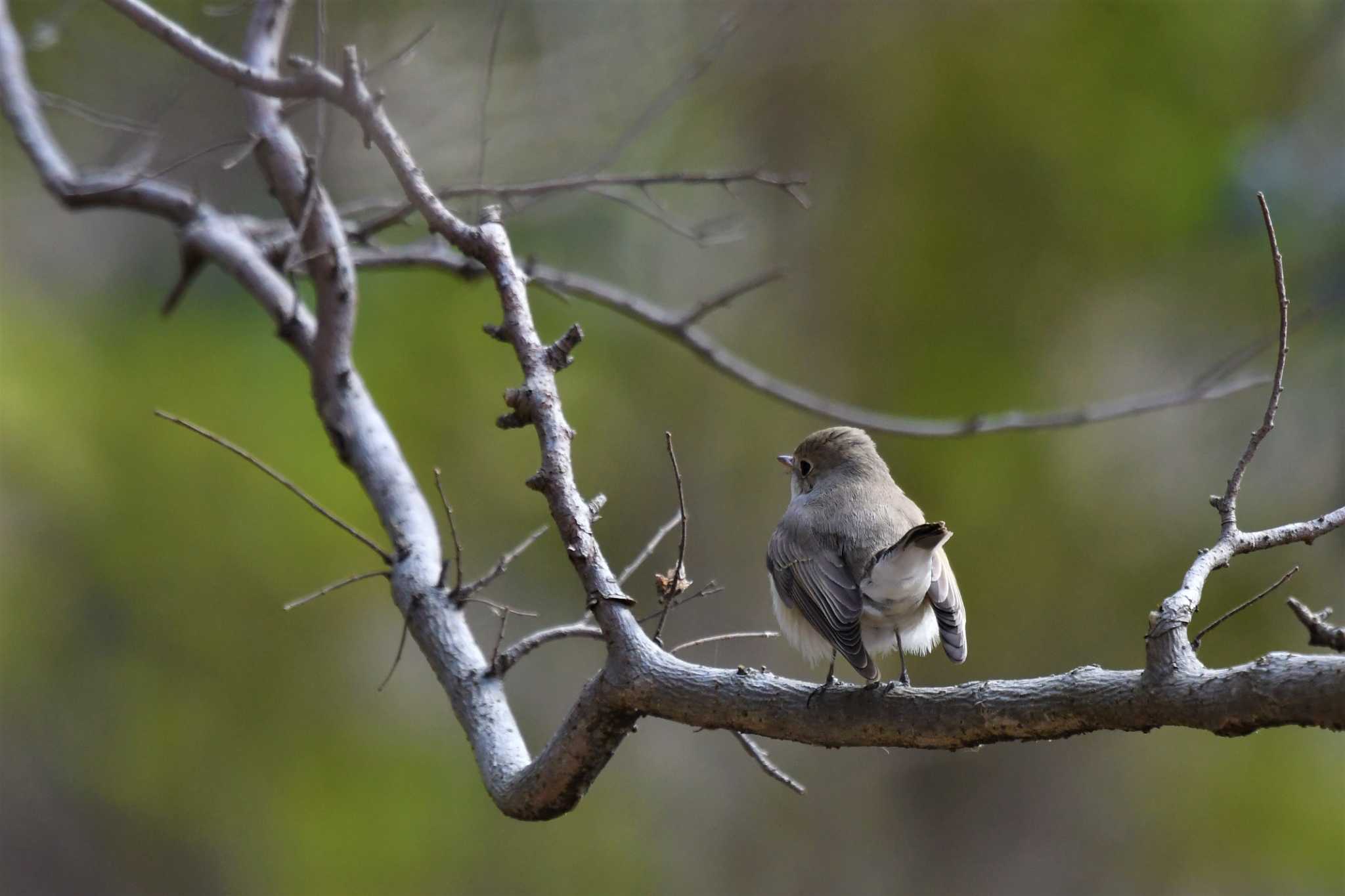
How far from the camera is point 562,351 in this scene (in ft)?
7.89

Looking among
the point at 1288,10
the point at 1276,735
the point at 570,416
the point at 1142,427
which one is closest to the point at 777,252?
the point at 570,416

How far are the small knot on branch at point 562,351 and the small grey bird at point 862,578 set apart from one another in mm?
901

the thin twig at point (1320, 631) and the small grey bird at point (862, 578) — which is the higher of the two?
the small grey bird at point (862, 578)

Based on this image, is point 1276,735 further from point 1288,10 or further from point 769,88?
point 769,88

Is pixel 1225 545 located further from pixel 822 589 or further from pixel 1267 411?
pixel 822 589

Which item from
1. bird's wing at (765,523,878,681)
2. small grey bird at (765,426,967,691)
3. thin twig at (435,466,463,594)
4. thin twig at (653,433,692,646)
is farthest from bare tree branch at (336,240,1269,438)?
thin twig at (653,433,692,646)

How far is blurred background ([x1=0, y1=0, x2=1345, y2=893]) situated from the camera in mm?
7098

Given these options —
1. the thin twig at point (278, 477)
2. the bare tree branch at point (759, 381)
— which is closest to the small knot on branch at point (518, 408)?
the thin twig at point (278, 477)

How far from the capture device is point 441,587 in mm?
2816

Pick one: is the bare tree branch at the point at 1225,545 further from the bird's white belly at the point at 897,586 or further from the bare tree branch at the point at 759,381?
the bare tree branch at the point at 759,381

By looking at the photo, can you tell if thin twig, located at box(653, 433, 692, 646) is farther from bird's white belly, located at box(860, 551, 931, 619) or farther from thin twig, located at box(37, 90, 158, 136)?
thin twig, located at box(37, 90, 158, 136)

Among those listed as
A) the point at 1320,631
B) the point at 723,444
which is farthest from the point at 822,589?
the point at 723,444

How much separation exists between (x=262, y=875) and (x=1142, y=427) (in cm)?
671

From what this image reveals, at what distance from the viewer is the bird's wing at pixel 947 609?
2854 millimetres
